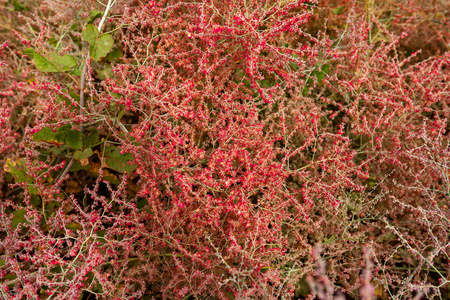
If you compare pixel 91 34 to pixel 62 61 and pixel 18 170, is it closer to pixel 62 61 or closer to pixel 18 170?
pixel 62 61

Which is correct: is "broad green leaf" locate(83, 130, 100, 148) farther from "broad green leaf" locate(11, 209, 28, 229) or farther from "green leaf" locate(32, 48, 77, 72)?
"broad green leaf" locate(11, 209, 28, 229)

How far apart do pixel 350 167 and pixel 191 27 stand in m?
1.18

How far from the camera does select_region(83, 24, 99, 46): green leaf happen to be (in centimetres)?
170

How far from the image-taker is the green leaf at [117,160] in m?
1.86

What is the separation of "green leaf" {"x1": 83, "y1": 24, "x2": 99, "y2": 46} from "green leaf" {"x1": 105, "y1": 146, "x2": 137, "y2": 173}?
0.60 m

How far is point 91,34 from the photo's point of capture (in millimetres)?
1722

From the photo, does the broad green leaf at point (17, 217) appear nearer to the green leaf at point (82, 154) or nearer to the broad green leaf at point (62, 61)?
the green leaf at point (82, 154)

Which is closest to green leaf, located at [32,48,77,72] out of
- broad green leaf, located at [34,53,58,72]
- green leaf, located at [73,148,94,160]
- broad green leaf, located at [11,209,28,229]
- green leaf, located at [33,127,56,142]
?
broad green leaf, located at [34,53,58,72]

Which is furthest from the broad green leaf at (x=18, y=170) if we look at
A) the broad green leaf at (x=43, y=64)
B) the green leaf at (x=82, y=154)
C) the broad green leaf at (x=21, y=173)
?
the broad green leaf at (x=43, y=64)

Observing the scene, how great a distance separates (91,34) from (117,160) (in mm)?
697

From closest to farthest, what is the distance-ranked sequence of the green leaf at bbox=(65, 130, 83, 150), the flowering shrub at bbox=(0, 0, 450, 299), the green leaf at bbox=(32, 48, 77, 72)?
the flowering shrub at bbox=(0, 0, 450, 299) < the green leaf at bbox=(32, 48, 77, 72) < the green leaf at bbox=(65, 130, 83, 150)

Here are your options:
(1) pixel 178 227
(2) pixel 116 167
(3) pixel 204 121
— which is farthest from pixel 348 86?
(2) pixel 116 167

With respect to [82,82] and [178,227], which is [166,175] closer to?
[178,227]

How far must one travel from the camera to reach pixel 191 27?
Answer: 165 centimetres
